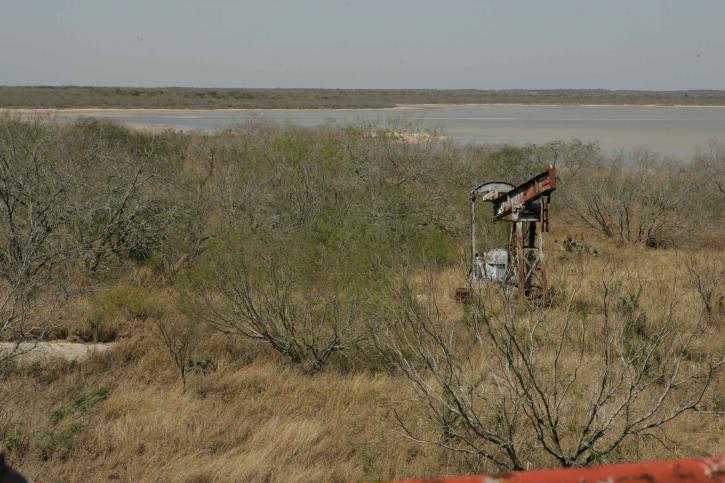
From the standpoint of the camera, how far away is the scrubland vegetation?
592 cm

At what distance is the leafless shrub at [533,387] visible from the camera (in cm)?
509

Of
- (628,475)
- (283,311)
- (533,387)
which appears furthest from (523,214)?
(628,475)

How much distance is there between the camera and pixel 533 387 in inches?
245

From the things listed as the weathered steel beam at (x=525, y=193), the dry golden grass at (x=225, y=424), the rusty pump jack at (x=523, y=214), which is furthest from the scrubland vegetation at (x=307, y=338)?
the weathered steel beam at (x=525, y=193)

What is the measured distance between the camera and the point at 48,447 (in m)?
6.17

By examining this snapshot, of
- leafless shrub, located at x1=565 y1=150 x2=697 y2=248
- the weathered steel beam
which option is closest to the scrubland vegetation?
the weathered steel beam

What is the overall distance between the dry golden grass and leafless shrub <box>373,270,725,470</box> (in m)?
0.34

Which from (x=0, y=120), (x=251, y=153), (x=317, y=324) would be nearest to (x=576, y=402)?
(x=317, y=324)

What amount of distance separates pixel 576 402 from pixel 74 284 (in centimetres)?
929

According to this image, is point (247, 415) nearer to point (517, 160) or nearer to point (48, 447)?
point (48, 447)

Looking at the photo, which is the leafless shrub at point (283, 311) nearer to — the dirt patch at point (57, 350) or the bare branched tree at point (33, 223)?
the dirt patch at point (57, 350)

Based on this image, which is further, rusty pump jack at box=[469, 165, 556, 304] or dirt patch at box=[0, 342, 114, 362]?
rusty pump jack at box=[469, 165, 556, 304]

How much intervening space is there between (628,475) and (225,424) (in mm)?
6265

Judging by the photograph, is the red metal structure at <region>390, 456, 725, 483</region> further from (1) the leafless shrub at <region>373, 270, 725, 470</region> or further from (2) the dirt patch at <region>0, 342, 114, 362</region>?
(2) the dirt patch at <region>0, 342, 114, 362</region>
